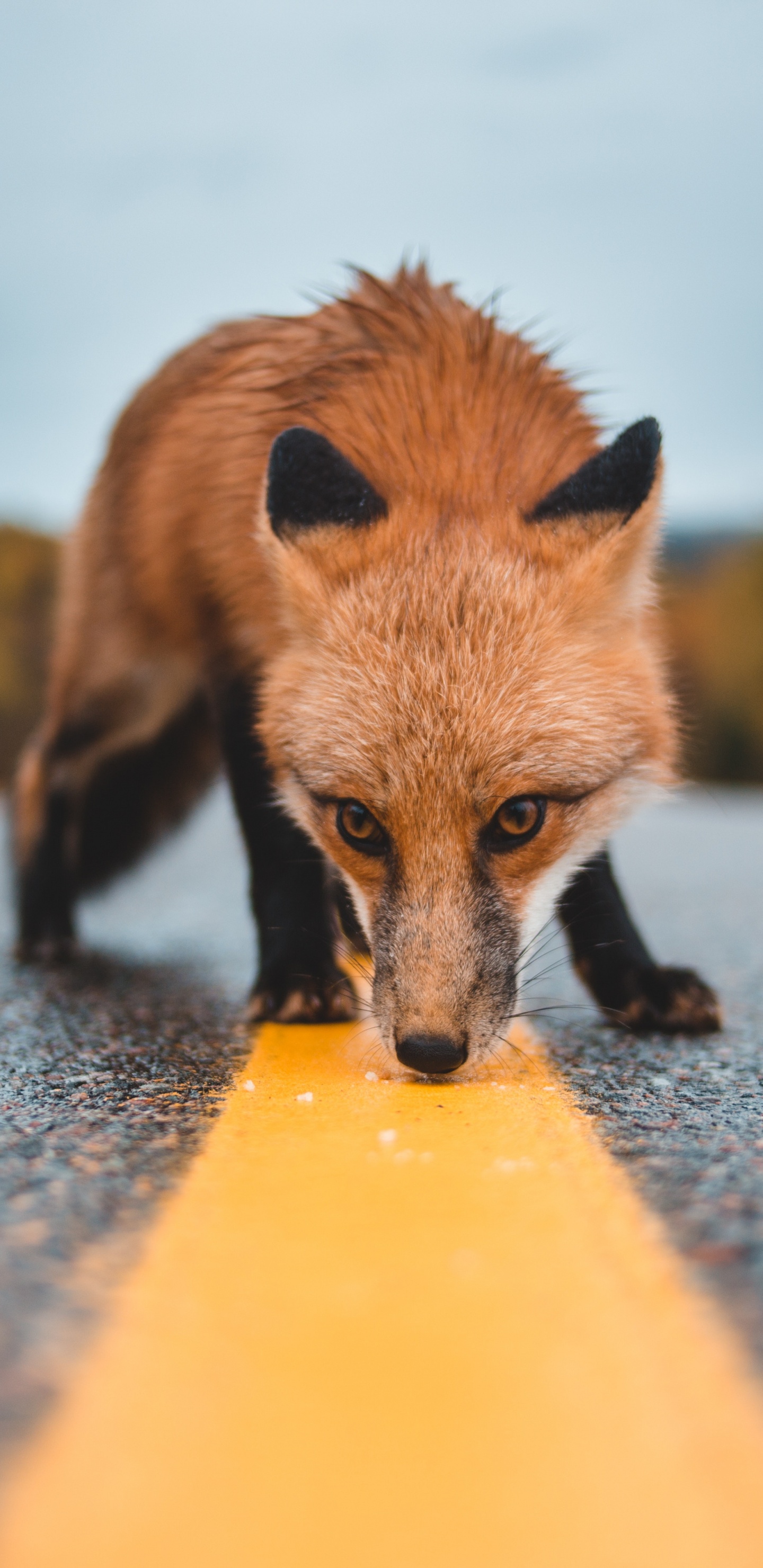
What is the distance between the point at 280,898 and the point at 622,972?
3.57ft

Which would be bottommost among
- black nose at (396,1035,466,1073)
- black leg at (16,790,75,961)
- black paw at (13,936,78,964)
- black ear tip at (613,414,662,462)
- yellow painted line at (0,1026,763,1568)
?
black paw at (13,936,78,964)

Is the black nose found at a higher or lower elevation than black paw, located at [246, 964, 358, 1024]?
higher

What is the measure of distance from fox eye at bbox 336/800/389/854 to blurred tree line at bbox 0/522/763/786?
161 cm

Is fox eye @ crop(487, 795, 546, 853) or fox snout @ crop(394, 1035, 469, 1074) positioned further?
fox eye @ crop(487, 795, 546, 853)

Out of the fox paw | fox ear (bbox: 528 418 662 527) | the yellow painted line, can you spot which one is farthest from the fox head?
the yellow painted line

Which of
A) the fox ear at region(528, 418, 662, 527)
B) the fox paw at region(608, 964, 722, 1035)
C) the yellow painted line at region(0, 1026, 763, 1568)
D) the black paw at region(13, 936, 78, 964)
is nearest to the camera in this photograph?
the yellow painted line at region(0, 1026, 763, 1568)

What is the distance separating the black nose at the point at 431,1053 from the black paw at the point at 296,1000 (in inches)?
38.9

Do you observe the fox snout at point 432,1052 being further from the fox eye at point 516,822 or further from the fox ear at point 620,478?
the fox ear at point 620,478

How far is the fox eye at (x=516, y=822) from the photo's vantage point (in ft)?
9.58

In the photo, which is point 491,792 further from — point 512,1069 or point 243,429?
point 243,429

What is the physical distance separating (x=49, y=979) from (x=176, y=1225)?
8.97ft

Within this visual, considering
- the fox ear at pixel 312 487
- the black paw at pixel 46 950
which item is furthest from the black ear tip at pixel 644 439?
the black paw at pixel 46 950

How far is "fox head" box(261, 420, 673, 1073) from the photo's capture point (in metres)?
2.82

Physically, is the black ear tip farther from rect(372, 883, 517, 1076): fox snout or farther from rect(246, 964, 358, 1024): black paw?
rect(246, 964, 358, 1024): black paw
